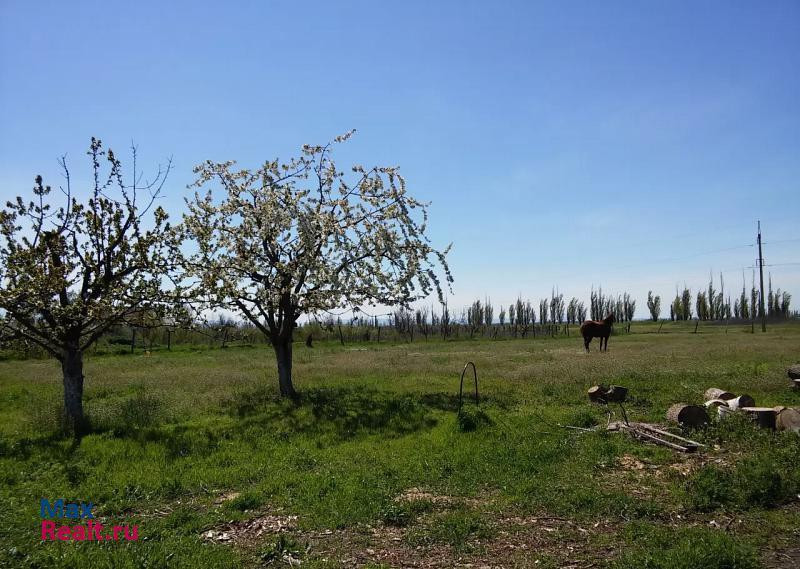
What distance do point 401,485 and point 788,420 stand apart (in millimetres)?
8138

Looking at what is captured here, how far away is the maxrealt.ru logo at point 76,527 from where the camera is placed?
22.0 feet

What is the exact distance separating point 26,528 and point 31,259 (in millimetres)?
8246

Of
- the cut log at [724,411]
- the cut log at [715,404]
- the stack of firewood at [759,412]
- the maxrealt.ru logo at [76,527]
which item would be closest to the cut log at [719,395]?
the stack of firewood at [759,412]

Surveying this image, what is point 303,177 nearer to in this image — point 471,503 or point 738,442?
point 471,503

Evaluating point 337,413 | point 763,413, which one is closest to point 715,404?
point 763,413

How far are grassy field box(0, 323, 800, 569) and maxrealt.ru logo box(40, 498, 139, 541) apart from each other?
0.17 m

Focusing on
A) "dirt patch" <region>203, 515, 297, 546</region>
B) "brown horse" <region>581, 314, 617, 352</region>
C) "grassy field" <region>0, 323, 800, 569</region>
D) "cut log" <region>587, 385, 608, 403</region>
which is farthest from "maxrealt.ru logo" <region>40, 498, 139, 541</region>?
"brown horse" <region>581, 314, 617, 352</region>

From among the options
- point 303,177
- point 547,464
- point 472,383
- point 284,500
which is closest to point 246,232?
point 303,177

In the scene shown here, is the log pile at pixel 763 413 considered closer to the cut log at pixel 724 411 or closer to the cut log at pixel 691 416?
the cut log at pixel 724 411

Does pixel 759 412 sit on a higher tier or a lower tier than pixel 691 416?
higher

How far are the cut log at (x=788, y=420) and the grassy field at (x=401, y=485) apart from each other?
624 mm

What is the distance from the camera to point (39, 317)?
1415 centimetres

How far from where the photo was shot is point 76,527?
709 centimetres

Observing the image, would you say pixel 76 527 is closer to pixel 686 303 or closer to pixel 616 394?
pixel 616 394
